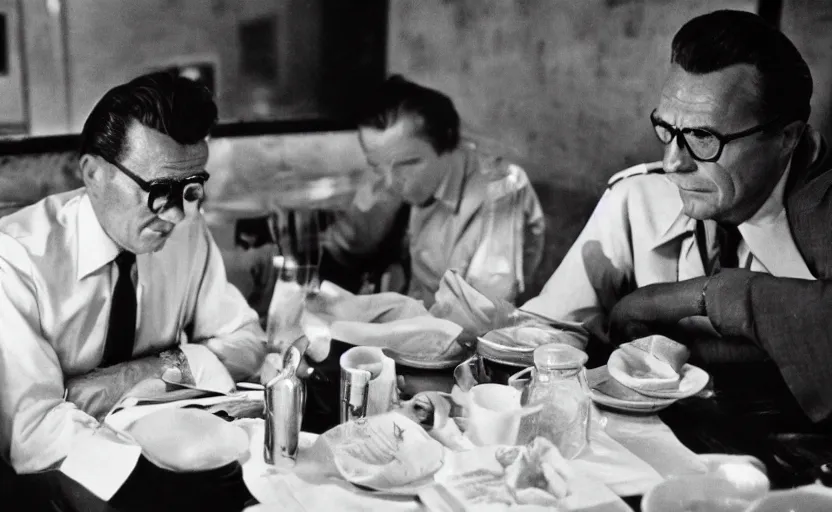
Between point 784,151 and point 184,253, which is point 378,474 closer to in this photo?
point 184,253

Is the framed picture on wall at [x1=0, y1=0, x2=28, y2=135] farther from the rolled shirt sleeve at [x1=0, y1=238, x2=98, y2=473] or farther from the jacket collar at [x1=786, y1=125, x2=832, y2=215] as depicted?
the jacket collar at [x1=786, y1=125, x2=832, y2=215]

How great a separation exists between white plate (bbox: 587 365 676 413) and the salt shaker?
22.4 inches

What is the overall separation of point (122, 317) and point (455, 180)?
90cm

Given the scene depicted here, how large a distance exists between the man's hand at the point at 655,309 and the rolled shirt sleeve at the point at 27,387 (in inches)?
45.2

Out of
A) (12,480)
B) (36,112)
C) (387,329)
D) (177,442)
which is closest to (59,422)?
(12,480)

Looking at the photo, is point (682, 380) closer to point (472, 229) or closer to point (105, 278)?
point (472, 229)

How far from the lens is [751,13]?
1752 mm

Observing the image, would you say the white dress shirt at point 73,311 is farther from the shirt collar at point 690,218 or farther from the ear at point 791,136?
the ear at point 791,136

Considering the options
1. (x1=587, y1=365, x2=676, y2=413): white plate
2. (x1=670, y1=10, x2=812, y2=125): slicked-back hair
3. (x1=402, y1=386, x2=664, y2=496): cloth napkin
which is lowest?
(x1=402, y1=386, x2=664, y2=496): cloth napkin

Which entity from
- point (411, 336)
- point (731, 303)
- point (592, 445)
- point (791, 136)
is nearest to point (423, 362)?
point (411, 336)

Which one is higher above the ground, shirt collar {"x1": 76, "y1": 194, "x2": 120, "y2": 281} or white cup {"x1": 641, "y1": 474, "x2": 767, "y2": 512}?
shirt collar {"x1": 76, "y1": 194, "x2": 120, "y2": 281}

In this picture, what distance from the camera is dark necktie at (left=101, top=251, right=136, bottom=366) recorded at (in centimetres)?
164

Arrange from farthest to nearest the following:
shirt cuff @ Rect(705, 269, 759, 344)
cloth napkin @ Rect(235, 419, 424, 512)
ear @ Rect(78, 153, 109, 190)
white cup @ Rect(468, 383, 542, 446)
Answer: shirt cuff @ Rect(705, 269, 759, 344)
ear @ Rect(78, 153, 109, 190)
white cup @ Rect(468, 383, 542, 446)
cloth napkin @ Rect(235, 419, 424, 512)

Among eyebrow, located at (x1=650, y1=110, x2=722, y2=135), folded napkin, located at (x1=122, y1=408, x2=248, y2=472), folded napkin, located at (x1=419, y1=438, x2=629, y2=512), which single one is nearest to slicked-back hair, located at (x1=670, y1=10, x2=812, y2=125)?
eyebrow, located at (x1=650, y1=110, x2=722, y2=135)
